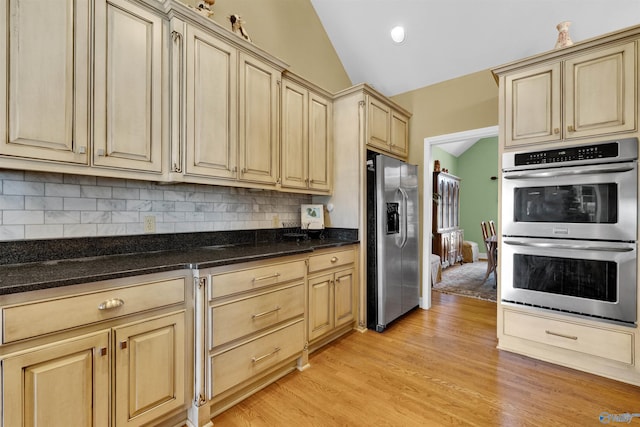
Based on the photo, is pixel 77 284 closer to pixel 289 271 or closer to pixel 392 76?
pixel 289 271

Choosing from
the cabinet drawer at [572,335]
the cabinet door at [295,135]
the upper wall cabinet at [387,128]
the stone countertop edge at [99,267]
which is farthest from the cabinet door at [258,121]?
the cabinet drawer at [572,335]

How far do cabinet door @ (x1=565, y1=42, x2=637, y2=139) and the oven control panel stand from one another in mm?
110

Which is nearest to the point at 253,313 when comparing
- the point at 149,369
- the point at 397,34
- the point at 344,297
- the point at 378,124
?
the point at 149,369

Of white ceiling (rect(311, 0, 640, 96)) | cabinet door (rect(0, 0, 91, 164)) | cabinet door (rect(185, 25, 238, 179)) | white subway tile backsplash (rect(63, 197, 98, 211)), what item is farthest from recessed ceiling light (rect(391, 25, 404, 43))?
white subway tile backsplash (rect(63, 197, 98, 211))

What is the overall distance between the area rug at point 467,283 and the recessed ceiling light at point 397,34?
3528 millimetres

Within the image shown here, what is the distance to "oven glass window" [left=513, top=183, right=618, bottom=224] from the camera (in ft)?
7.05

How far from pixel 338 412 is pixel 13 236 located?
208 centimetres

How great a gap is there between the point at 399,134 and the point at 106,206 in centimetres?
308

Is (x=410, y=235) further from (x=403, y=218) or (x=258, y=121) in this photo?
(x=258, y=121)

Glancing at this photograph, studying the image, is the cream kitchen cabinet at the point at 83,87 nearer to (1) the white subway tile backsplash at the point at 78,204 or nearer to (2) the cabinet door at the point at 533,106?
(1) the white subway tile backsplash at the point at 78,204

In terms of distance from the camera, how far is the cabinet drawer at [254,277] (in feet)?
5.57

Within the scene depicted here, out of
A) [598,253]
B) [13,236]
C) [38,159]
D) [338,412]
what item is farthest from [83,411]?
[598,253]

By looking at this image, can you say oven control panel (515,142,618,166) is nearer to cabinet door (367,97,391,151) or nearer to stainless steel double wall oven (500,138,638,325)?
stainless steel double wall oven (500,138,638,325)

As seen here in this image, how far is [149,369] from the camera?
146 cm
